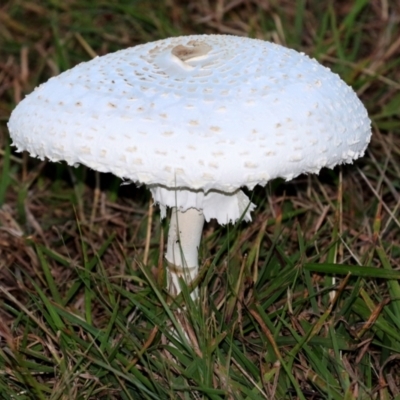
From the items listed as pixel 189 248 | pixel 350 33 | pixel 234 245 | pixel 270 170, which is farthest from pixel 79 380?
pixel 350 33

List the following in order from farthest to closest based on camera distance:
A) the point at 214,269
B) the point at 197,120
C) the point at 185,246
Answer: the point at 185,246 < the point at 214,269 < the point at 197,120

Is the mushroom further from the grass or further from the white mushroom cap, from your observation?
the grass

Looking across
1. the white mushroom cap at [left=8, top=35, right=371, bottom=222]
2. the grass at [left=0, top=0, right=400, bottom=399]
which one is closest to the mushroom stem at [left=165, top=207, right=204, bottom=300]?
the grass at [left=0, top=0, right=400, bottom=399]

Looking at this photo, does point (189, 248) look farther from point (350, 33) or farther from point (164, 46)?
point (350, 33)

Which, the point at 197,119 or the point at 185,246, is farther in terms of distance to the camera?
the point at 185,246

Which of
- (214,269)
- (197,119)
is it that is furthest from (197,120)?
(214,269)

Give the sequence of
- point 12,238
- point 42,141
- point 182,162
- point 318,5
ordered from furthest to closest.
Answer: point 318,5
point 12,238
point 42,141
point 182,162

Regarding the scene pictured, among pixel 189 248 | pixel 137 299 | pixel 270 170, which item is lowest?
pixel 137 299

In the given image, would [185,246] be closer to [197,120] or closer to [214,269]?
[214,269]
